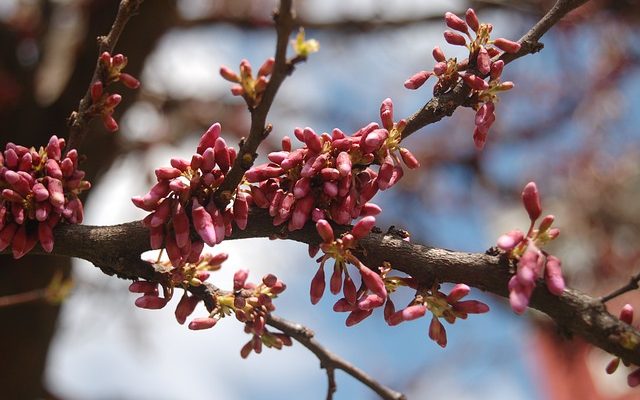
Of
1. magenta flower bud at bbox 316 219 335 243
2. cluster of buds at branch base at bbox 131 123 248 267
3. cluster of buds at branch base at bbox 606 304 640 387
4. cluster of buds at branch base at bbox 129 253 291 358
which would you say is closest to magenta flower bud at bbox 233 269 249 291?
cluster of buds at branch base at bbox 129 253 291 358

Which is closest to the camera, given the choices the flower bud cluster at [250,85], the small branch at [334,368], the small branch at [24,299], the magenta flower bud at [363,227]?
the flower bud cluster at [250,85]

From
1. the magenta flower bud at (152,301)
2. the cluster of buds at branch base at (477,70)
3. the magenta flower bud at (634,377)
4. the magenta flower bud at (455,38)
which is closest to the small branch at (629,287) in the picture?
the magenta flower bud at (634,377)

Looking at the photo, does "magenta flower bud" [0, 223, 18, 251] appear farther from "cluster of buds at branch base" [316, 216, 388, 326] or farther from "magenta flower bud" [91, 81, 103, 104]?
"cluster of buds at branch base" [316, 216, 388, 326]

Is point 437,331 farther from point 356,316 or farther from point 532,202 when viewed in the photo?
point 532,202

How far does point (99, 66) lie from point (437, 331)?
108 centimetres

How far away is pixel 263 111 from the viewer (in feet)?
4.11

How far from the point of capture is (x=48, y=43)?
534 centimetres

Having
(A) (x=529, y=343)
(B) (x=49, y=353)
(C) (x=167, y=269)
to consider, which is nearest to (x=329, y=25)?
(B) (x=49, y=353)

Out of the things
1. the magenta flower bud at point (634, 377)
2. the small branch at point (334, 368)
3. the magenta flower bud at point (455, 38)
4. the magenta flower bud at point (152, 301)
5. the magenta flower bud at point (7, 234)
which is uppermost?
the magenta flower bud at point (455, 38)

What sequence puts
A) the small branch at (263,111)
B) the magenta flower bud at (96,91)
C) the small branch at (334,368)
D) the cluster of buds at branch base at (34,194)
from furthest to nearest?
the small branch at (334,368) < the magenta flower bud at (96,91) < the cluster of buds at branch base at (34,194) < the small branch at (263,111)

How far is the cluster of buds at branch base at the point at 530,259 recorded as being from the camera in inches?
53.0

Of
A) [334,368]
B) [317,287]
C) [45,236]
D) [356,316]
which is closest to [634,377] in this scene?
[356,316]

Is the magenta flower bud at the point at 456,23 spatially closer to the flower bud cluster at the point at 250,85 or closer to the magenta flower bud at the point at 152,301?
the flower bud cluster at the point at 250,85

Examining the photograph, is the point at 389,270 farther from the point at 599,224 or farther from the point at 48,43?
the point at 599,224
